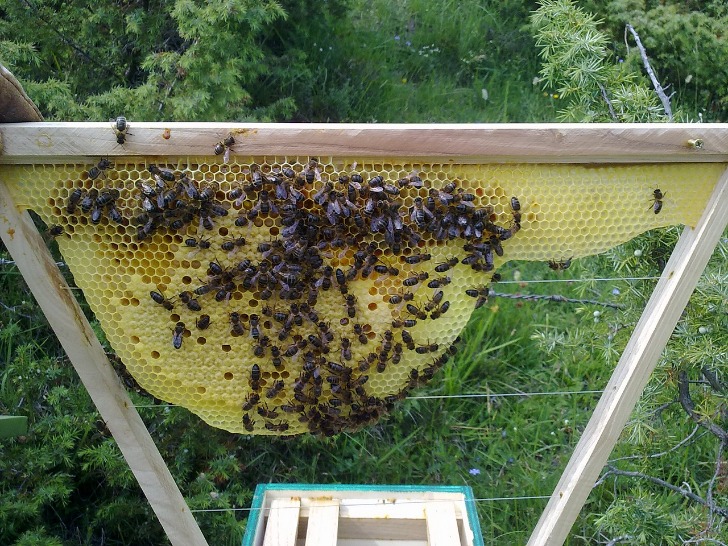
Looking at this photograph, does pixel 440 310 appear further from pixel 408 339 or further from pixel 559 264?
pixel 559 264

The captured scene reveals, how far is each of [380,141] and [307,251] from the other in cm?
48

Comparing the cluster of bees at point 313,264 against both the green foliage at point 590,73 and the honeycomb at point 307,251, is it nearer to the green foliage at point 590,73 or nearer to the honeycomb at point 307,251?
the honeycomb at point 307,251

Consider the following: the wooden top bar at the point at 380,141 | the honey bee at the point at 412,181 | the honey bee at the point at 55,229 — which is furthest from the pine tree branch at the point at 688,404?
the honey bee at the point at 55,229

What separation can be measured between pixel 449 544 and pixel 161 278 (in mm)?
1816

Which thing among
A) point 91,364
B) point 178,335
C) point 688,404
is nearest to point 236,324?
point 178,335

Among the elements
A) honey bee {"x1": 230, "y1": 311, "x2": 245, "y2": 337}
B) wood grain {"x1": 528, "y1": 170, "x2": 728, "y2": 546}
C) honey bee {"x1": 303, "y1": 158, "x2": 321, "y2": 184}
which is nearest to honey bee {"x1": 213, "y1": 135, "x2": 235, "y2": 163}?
honey bee {"x1": 303, "y1": 158, "x2": 321, "y2": 184}

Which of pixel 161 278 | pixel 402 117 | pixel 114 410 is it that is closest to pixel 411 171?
pixel 161 278

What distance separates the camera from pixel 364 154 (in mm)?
2248

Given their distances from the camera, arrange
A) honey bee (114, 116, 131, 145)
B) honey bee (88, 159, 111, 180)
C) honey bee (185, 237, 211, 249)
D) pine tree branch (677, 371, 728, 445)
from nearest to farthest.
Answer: honey bee (114, 116, 131, 145) < honey bee (88, 159, 111, 180) < honey bee (185, 237, 211, 249) < pine tree branch (677, 371, 728, 445)

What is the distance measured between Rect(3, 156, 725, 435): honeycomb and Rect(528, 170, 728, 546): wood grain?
8 cm

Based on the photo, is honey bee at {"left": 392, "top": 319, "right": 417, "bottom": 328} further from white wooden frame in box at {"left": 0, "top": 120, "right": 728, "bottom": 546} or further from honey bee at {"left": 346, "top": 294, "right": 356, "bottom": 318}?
white wooden frame in box at {"left": 0, "top": 120, "right": 728, "bottom": 546}

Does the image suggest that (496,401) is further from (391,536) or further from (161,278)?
(161,278)

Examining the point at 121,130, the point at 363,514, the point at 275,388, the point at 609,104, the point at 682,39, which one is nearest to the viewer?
the point at 121,130

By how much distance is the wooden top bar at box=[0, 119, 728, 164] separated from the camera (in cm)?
216
